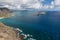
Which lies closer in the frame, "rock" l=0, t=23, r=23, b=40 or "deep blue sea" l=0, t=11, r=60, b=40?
"rock" l=0, t=23, r=23, b=40

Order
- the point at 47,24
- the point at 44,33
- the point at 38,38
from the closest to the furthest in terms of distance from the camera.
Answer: the point at 38,38
the point at 44,33
the point at 47,24

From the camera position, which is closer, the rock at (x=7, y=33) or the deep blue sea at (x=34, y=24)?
the rock at (x=7, y=33)

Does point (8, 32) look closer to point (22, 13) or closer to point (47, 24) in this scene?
point (22, 13)

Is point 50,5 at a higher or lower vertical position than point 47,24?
higher

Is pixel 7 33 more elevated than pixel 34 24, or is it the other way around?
pixel 34 24

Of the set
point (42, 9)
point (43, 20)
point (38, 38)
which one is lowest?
point (38, 38)

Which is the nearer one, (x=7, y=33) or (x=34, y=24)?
(x=7, y=33)

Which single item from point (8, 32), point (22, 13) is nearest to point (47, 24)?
point (22, 13)

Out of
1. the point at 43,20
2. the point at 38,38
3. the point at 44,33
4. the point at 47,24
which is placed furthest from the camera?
the point at 43,20
